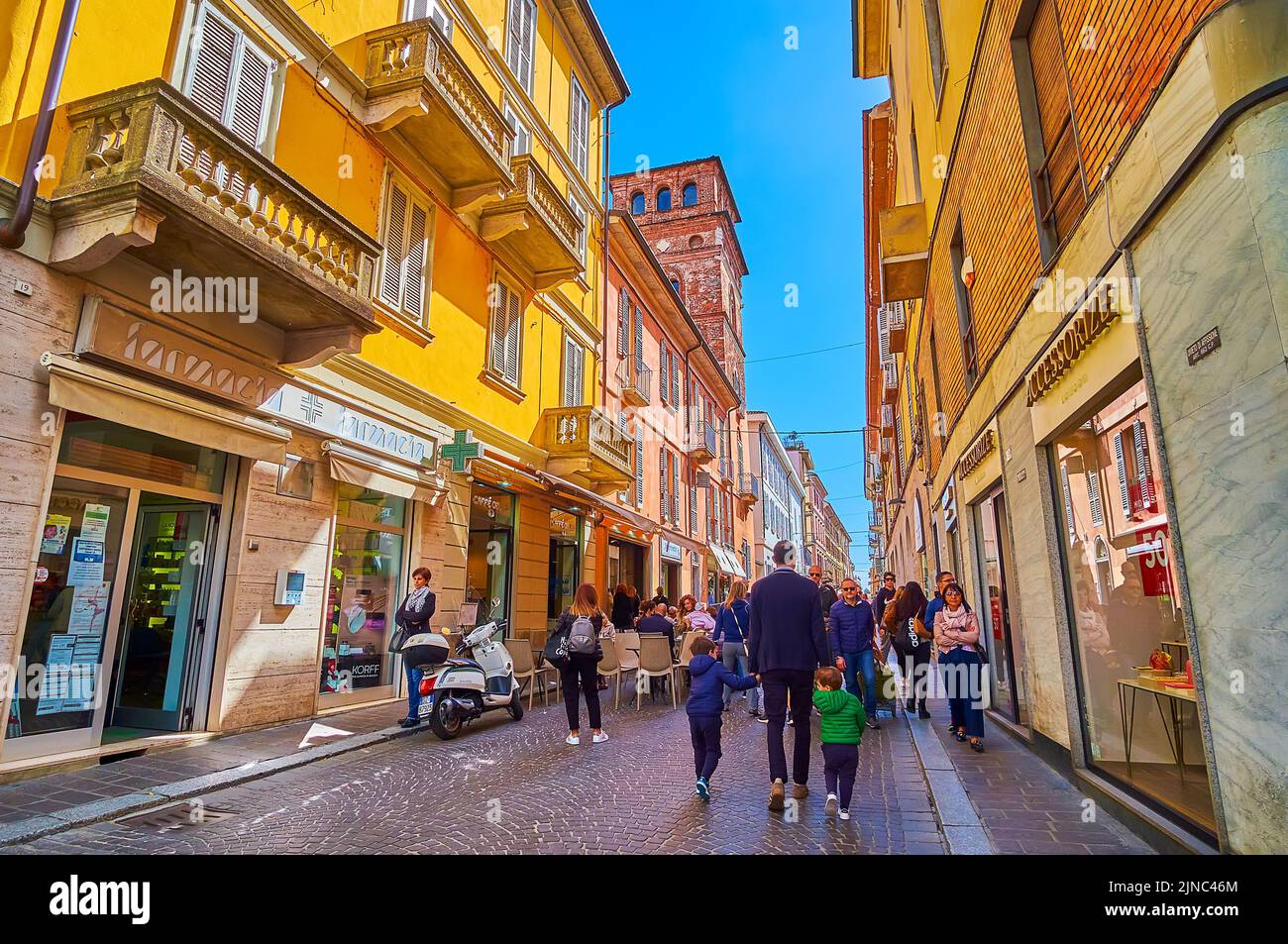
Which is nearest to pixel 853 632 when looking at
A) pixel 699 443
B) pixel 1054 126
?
pixel 1054 126

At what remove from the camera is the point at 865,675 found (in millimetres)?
8836

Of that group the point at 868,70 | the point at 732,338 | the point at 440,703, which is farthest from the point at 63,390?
the point at 732,338

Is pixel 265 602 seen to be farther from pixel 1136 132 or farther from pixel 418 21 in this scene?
pixel 1136 132

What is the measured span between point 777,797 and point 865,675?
410 cm

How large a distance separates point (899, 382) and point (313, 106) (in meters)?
20.2

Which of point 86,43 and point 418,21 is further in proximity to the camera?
point 418,21

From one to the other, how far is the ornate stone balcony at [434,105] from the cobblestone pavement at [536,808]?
8567 millimetres

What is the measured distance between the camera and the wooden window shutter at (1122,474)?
16.9 feet

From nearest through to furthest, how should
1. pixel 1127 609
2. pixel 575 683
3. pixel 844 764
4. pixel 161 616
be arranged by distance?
pixel 844 764 < pixel 1127 609 < pixel 161 616 < pixel 575 683

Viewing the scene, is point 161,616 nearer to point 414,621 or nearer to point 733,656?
point 414,621

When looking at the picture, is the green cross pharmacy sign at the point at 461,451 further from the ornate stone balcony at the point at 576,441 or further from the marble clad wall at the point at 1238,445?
the marble clad wall at the point at 1238,445

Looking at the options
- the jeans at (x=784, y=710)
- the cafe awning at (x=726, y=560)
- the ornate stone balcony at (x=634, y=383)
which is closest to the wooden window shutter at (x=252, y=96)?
the jeans at (x=784, y=710)

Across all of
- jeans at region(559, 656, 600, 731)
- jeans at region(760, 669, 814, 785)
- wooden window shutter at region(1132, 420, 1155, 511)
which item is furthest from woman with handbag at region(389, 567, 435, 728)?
wooden window shutter at region(1132, 420, 1155, 511)

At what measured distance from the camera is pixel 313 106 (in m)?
9.20
